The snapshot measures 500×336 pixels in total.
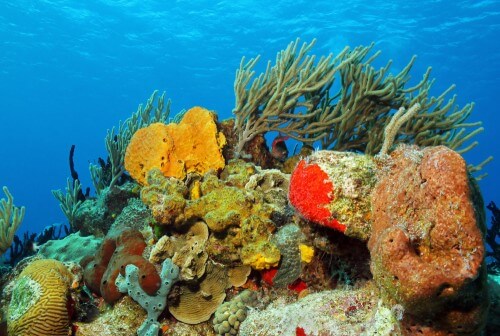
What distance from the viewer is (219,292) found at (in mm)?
3742

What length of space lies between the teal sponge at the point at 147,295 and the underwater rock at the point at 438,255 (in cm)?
210

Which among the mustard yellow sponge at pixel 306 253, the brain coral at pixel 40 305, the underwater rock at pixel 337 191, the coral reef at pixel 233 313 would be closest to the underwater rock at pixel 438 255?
the underwater rock at pixel 337 191

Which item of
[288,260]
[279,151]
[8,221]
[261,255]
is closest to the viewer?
[261,255]

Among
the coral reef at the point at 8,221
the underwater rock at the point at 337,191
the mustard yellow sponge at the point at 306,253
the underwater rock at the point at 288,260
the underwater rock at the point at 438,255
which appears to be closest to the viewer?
the underwater rock at the point at 438,255

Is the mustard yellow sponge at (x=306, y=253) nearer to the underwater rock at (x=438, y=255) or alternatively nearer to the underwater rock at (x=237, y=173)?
the underwater rock at (x=237, y=173)

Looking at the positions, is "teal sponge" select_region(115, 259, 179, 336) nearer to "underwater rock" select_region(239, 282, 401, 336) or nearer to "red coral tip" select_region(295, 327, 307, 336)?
"underwater rock" select_region(239, 282, 401, 336)

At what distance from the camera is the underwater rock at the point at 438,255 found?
5.78ft

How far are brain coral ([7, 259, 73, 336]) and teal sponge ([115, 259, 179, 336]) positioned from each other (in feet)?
Result: 2.16

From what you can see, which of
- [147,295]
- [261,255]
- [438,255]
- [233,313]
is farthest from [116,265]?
[438,255]

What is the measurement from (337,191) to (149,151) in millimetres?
2968

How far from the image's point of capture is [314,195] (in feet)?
9.18

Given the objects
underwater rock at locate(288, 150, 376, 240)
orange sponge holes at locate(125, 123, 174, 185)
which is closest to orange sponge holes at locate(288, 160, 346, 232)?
underwater rock at locate(288, 150, 376, 240)

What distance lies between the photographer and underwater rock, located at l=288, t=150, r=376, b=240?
2.67 meters

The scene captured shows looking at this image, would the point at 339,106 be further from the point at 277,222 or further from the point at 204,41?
the point at 204,41
